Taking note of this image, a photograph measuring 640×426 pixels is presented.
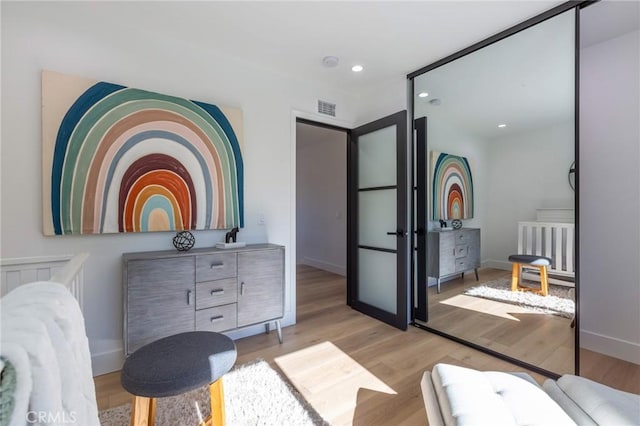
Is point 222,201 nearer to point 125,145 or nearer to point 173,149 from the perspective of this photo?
point 173,149

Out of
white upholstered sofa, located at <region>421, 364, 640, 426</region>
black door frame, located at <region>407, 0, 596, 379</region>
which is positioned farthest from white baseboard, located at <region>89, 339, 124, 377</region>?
black door frame, located at <region>407, 0, 596, 379</region>

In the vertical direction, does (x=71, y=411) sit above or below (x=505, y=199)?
below

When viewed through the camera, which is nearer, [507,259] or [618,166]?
[618,166]

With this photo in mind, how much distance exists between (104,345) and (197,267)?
87 centimetres

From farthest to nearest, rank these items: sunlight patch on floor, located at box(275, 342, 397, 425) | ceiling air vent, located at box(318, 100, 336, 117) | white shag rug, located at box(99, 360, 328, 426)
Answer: ceiling air vent, located at box(318, 100, 336, 117)
sunlight patch on floor, located at box(275, 342, 397, 425)
white shag rug, located at box(99, 360, 328, 426)

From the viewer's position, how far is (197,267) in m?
2.12

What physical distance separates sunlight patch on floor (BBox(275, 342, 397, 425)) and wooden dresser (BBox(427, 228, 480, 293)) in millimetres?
1461

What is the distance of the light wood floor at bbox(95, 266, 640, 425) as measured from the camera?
5.50 feet

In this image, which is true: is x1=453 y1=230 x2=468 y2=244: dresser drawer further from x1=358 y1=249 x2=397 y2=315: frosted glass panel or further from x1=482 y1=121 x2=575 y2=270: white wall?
x1=358 y1=249 x2=397 y2=315: frosted glass panel

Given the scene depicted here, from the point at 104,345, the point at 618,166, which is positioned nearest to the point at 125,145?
the point at 104,345

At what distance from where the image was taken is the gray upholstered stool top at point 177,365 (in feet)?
3.64

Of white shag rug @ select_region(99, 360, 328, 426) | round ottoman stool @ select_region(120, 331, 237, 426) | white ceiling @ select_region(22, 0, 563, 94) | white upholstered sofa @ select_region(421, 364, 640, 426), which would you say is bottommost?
white shag rug @ select_region(99, 360, 328, 426)

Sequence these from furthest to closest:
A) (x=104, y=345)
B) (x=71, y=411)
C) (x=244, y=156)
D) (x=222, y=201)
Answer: (x=244, y=156) → (x=222, y=201) → (x=104, y=345) → (x=71, y=411)

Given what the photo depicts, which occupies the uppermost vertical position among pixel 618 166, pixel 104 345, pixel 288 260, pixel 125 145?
pixel 125 145
